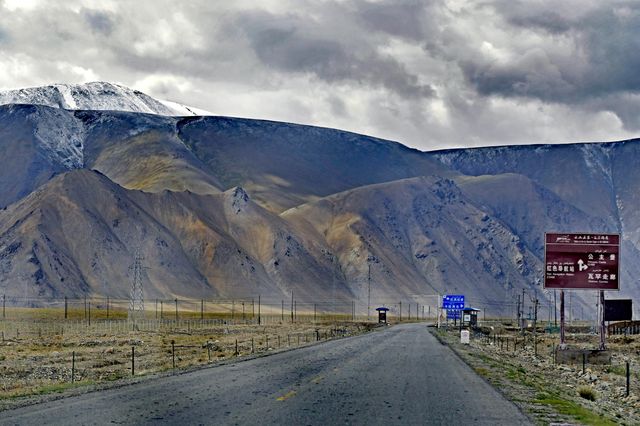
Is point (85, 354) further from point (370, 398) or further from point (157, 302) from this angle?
point (157, 302)

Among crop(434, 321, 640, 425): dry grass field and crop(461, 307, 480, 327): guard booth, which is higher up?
crop(434, 321, 640, 425): dry grass field

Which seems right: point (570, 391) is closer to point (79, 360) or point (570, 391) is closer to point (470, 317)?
point (79, 360)

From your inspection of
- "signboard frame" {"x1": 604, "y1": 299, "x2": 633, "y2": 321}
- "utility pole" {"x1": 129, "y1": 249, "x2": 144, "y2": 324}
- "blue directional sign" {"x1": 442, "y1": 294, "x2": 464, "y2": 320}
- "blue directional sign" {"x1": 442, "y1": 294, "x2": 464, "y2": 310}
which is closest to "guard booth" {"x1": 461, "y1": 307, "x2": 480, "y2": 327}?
"blue directional sign" {"x1": 442, "y1": 294, "x2": 464, "y2": 320}

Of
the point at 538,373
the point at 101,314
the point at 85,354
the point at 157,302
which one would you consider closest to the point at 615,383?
the point at 538,373

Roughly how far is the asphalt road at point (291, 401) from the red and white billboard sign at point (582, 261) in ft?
64.8

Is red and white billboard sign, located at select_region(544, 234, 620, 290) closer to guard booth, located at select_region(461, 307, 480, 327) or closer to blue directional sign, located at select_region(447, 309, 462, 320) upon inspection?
blue directional sign, located at select_region(447, 309, 462, 320)

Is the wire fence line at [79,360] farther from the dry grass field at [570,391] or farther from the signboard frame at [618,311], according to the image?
the signboard frame at [618,311]

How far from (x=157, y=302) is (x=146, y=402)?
165m

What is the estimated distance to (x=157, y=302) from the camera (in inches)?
7367

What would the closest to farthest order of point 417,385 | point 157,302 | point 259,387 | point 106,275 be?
point 259,387 → point 417,385 → point 157,302 → point 106,275

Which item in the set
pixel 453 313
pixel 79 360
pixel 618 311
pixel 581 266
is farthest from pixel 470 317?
pixel 79 360

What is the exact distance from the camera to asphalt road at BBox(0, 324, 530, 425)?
21.5m

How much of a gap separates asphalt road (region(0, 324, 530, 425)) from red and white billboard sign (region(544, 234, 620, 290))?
1974 centimetres

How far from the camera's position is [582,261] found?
5772cm
